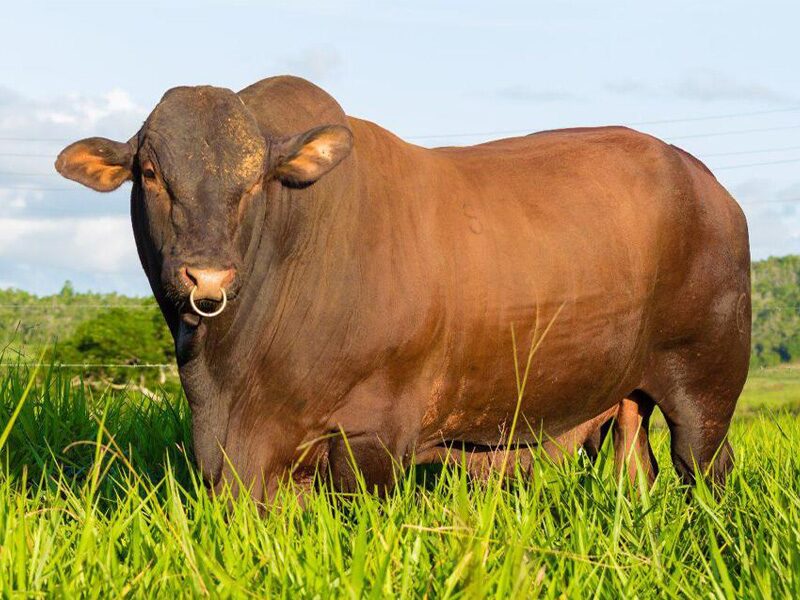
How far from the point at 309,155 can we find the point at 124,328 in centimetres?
1791

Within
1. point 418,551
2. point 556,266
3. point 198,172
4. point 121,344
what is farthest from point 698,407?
point 121,344

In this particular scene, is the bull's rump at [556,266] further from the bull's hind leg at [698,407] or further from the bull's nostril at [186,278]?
the bull's nostril at [186,278]

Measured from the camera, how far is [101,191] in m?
5.34

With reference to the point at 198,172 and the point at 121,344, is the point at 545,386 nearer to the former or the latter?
the point at 198,172

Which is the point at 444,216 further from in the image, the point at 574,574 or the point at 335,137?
the point at 574,574

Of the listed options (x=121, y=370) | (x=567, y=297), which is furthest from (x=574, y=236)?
(x=121, y=370)

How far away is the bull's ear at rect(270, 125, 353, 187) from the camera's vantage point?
17.1 ft

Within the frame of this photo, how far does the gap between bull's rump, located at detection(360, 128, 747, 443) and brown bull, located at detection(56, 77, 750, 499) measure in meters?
0.01

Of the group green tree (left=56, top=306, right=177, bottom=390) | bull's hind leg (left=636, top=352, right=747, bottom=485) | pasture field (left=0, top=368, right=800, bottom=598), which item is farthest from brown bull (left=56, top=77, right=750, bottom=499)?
green tree (left=56, top=306, right=177, bottom=390)

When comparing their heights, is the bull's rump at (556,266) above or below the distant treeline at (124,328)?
above

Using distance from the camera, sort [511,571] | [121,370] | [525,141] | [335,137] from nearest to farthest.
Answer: [511,571]
[335,137]
[525,141]
[121,370]

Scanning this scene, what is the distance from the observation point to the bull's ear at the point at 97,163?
5266 millimetres

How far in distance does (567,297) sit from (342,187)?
4.87ft

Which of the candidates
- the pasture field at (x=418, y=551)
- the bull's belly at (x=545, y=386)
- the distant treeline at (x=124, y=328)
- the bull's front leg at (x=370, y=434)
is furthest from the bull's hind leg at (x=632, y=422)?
the distant treeline at (x=124, y=328)
